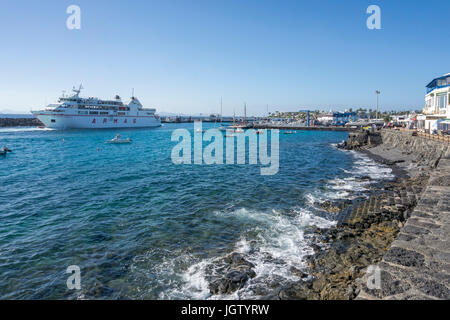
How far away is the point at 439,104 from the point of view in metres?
35.5

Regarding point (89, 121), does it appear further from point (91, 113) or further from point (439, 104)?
point (439, 104)

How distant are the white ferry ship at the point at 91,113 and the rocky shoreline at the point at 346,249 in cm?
8947

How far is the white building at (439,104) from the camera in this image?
32.5m

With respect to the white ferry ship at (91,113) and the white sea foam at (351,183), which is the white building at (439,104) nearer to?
the white sea foam at (351,183)

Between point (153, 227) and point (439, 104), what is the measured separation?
4298cm

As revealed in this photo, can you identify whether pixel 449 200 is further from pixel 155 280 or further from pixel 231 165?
pixel 231 165

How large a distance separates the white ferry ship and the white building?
92.1 meters

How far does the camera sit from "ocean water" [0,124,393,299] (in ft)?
25.8

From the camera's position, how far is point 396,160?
28.1 m

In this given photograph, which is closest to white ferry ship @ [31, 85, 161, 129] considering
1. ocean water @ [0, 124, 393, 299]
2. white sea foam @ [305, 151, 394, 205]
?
ocean water @ [0, 124, 393, 299]

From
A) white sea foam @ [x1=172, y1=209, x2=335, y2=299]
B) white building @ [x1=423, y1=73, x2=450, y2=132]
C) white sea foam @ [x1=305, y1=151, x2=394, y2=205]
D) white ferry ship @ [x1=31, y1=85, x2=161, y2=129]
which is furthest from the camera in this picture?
white ferry ship @ [x1=31, y1=85, x2=161, y2=129]

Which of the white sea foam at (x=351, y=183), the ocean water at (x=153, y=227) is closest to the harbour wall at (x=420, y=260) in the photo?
the ocean water at (x=153, y=227)

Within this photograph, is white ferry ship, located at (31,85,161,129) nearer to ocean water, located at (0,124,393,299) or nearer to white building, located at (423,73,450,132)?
ocean water, located at (0,124,393,299)
